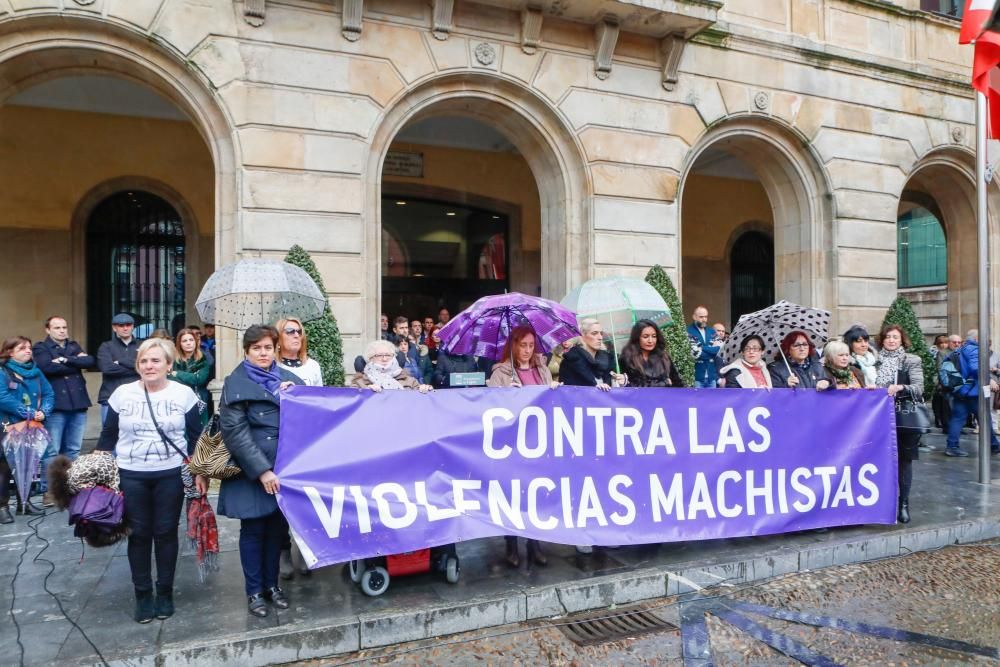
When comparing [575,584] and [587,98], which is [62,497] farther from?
[587,98]

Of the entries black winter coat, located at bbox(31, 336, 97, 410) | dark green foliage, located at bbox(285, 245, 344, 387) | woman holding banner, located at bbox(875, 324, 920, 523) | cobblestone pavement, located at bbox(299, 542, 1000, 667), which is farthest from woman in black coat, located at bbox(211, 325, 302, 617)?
woman holding banner, located at bbox(875, 324, 920, 523)

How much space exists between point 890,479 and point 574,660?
3.90 metres

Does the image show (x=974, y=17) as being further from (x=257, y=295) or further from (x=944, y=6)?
(x=257, y=295)

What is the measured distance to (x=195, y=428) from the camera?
4312mm

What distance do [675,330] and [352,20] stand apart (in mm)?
6530

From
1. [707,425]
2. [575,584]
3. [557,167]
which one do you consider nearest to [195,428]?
[575,584]

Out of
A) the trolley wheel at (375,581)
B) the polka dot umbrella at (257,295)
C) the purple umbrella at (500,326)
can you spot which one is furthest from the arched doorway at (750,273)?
the trolley wheel at (375,581)

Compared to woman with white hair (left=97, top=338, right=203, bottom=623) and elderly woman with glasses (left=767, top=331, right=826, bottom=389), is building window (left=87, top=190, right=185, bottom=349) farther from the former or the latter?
elderly woman with glasses (left=767, top=331, right=826, bottom=389)

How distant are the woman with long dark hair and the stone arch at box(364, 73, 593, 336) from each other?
4.21 metres

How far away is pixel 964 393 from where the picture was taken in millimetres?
9727

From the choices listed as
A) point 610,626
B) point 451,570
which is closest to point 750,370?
point 610,626

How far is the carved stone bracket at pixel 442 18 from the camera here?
905 centimetres

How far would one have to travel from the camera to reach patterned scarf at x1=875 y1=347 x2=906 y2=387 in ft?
23.3

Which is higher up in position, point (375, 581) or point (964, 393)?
point (964, 393)
